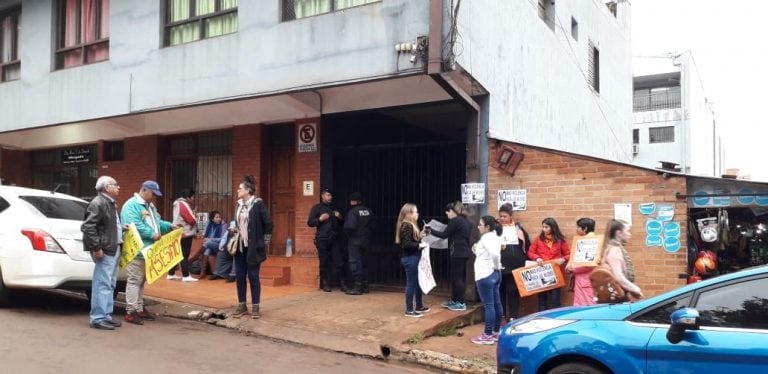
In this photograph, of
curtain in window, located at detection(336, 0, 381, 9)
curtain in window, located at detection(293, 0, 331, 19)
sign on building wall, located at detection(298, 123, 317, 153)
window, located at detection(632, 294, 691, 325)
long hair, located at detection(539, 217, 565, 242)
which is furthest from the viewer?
sign on building wall, located at detection(298, 123, 317, 153)

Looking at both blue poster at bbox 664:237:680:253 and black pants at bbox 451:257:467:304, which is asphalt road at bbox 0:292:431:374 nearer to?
black pants at bbox 451:257:467:304

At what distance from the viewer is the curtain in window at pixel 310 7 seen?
9180 mm

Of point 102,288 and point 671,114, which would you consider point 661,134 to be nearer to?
point 671,114

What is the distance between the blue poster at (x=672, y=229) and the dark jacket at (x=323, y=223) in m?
4.91

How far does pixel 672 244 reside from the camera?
7496 mm

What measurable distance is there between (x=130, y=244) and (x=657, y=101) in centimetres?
4527

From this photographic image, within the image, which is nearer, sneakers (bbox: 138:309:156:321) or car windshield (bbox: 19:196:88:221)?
sneakers (bbox: 138:309:156:321)

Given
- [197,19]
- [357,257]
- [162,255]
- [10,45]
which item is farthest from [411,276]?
[10,45]

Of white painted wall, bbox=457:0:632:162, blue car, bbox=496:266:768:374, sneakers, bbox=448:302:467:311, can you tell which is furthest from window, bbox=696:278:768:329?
white painted wall, bbox=457:0:632:162

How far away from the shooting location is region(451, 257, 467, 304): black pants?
8.41 meters

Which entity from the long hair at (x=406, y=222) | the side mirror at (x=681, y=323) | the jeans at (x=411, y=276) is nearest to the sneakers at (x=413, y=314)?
the jeans at (x=411, y=276)

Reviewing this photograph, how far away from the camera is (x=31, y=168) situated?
15.2 metres

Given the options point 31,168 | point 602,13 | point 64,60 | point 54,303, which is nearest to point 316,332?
point 54,303

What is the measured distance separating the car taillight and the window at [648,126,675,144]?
44.2 metres
